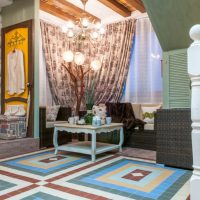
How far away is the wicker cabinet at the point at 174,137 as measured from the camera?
2818 millimetres

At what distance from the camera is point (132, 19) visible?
5.37 m

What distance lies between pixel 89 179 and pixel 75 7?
3965 millimetres

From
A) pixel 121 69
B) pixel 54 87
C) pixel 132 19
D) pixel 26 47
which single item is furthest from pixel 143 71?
pixel 26 47

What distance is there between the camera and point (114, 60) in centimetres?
555

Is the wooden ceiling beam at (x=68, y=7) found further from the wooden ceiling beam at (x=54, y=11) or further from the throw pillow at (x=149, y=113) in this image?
the throw pillow at (x=149, y=113)

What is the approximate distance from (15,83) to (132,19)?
9.92ft

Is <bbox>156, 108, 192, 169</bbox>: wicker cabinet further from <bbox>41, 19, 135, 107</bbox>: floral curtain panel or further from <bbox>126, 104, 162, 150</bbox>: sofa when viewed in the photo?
<bbox>41, 19, 135, 107</bbox>: floral curtain panel

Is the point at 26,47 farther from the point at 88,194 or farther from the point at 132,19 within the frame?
the point at 88,194

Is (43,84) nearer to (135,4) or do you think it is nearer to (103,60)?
(103,60)

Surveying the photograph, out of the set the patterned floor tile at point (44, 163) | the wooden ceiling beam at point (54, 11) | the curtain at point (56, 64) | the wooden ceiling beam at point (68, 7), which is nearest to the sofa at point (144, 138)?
the patterned floor tile at point (44, 163)

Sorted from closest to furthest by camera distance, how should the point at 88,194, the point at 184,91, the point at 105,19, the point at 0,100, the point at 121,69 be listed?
the point at 88,194 < the point at 184,91 < the point at 0,100 < the point at 121,69 < the point at 105,19

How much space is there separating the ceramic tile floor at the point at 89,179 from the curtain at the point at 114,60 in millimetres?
2284

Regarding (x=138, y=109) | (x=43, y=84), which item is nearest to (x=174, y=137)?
(x=138, y=109)

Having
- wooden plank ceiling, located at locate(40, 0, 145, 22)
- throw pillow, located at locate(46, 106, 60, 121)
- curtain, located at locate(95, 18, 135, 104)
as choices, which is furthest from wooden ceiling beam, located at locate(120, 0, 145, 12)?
throw pillow, located at locate(46, 106, 60, 121)
